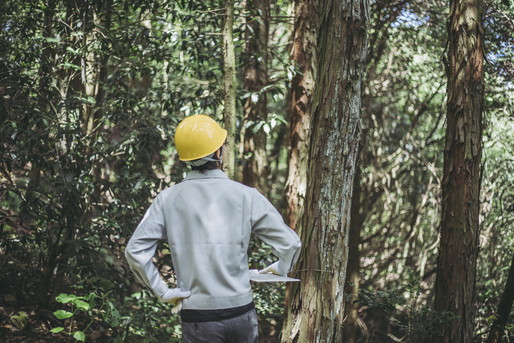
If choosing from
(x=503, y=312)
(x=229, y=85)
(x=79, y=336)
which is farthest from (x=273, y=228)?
(x=503, y=312)

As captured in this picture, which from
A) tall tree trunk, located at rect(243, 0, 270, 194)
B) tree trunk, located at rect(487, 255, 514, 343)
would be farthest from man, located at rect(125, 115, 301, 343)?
tree trunk, located at rect(487, 255, 514, 343)

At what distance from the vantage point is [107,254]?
19.7ft

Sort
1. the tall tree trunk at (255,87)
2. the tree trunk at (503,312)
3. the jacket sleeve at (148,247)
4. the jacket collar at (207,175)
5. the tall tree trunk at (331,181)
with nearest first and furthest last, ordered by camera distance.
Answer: the jacket sleeve at (148,247)
the jacket collar at (207,175)
the tall tree trunk at (331,181)
the tree trunk at (503,312)
the tall tree trunk at (255,87)

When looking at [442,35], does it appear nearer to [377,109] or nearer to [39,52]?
[377,109]

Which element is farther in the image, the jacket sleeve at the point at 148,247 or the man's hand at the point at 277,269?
the man's hand at the point at 277,269

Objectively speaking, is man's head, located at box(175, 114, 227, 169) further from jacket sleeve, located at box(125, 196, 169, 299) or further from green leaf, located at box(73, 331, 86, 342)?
green leaf, located at box(73, 331, 86, 342)

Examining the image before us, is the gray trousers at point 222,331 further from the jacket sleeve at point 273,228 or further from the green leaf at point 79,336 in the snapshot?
the green leaf at point 79,336

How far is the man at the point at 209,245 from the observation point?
2781 mm

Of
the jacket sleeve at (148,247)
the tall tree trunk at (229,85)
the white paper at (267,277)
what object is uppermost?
the tall tree trunk at (229,85)

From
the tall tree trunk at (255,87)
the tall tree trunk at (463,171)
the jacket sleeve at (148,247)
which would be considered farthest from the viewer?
the tall tree trunk at (255,87)

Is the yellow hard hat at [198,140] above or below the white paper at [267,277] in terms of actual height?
above

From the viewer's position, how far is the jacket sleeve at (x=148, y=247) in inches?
109

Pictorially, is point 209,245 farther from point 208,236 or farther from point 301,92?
point 301,92

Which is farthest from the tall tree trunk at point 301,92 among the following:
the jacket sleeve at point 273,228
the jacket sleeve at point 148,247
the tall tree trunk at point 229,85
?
the jacket sleeve at point 148,247
